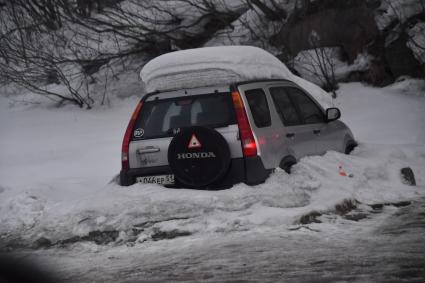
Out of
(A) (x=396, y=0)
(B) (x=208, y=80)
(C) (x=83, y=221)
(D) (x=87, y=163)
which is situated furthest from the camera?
(A) (x=396, y=0)

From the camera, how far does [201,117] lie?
6113 mm

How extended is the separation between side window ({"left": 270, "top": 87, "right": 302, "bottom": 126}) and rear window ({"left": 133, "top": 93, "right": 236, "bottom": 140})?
0.84 m

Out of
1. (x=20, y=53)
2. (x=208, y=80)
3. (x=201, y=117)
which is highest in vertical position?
(x=20, y=53)

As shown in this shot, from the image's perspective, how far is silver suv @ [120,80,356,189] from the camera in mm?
5836

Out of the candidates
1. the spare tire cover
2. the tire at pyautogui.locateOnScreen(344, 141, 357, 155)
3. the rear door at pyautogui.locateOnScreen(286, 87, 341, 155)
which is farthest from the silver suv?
the tire at pyautogui.locateOnScreen(344, 141, 357, 155)

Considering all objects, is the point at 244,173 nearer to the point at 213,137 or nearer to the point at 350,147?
the point at 213,137

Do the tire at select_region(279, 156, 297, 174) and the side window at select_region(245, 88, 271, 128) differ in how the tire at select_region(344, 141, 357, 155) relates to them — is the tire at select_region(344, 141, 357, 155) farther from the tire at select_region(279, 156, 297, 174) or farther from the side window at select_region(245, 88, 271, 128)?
the side window at select_region(245, 88, 271, 128)

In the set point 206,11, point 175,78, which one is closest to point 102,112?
point 206,11

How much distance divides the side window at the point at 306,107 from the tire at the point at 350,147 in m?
0.87

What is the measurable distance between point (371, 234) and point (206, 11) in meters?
13.1

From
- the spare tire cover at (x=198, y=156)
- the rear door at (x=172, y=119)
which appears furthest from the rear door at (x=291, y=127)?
the spare tire cover at (x=198, y=156)

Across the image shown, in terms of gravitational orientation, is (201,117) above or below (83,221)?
above

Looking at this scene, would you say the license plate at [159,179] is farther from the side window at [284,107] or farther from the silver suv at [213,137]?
the side window at [284,107]

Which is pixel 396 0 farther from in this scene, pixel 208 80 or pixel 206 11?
pixel 208 80
